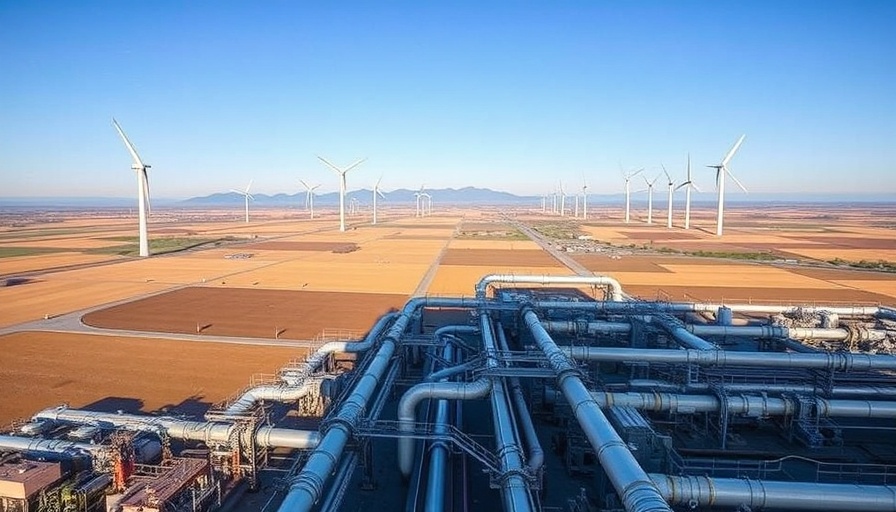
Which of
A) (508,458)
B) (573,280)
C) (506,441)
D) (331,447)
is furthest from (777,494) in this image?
(573,280)

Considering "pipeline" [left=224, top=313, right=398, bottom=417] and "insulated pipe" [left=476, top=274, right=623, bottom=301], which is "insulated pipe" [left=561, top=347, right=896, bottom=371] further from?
"insulated pipe" [left=476, top=274, right=623, bottom=301]

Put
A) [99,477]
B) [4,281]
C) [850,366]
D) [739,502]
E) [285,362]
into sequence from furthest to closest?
[4,281] → [285,362] → [850,366] → [99,477] → [739,502]

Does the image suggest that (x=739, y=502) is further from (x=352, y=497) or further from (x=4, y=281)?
(x=4, y=281)

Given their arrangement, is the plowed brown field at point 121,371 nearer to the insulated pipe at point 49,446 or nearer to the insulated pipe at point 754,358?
the insulated pipe at point 49,446

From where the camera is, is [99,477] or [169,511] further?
[99,477]

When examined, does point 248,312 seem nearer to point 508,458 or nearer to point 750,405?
point 508,458

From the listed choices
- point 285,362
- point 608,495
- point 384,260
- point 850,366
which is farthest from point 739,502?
point 384,260

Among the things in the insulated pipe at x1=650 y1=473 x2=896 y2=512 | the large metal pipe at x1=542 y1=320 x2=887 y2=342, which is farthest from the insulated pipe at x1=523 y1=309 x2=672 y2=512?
the large metal pipe at x1=542 y1=320 x2=887 y2=342
